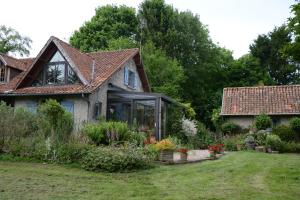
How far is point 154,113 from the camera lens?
21.6 m

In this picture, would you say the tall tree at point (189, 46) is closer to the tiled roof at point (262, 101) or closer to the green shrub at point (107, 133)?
the tiled roof at point (262, 101)

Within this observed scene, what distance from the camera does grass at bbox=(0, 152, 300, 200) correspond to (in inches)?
304

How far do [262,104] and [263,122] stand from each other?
339 centimetres

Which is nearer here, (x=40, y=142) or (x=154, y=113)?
(x=40, y=142)

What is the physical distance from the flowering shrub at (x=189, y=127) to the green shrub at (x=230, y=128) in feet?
6.94

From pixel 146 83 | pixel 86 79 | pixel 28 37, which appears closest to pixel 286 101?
pixel 146 83

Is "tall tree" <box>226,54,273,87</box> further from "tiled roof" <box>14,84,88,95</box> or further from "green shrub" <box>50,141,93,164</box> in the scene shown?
"green shrub" <box>50,141,93,164</box>

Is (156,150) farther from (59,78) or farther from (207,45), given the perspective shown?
(207,45)

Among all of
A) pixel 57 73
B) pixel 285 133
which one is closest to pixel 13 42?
pixel 57 73

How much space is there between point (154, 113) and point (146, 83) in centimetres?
697

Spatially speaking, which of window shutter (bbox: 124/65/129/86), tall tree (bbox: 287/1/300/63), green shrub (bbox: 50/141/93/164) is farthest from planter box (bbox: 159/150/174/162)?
window shutter (bbox: 124/65/129/86)

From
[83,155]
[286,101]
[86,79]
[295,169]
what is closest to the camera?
[295,169]

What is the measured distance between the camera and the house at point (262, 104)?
26922 mm

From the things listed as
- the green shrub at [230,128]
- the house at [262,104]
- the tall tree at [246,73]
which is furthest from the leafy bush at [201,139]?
the tall tree at [246,73]
